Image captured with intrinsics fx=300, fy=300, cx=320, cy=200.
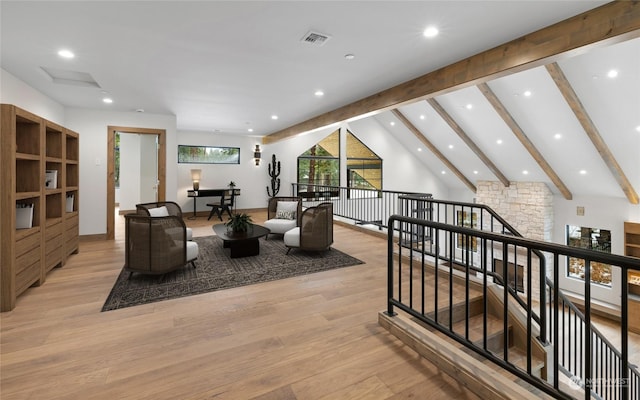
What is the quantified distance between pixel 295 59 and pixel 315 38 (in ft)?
1.87

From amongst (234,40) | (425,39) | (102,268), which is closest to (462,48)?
(425,39)

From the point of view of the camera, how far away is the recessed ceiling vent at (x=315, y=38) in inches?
111

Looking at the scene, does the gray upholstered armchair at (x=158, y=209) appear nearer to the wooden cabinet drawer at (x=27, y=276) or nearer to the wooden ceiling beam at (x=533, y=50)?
the wooden cabinet drawer at (x=27, y=276)

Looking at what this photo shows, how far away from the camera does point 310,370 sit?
205cm

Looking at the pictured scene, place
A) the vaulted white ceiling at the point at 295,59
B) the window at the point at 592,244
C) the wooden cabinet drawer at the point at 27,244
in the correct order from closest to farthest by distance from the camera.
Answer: the vaulted white ceiling at the point at 295,59, the wooden cabinet drawer at the point at 27,244, the window at the point at 592,244

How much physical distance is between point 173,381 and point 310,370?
34.9 inches

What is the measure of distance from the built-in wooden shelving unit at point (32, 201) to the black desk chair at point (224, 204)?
12.4 feet

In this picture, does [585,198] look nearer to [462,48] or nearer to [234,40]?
[462,48]

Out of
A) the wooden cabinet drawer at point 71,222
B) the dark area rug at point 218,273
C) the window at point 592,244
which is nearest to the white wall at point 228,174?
the wooden cabinet drawer at point 71,222

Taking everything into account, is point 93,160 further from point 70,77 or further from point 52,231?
point 52,231

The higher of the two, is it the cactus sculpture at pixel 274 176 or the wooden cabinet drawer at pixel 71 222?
the cactus sculpture at pixel 274 176

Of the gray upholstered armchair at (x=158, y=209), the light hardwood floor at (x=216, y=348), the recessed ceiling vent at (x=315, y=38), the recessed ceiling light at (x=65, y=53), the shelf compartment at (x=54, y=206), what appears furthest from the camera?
the gray upholstered armchair at (x=158, y=209)

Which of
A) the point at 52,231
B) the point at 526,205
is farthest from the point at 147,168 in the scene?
the point at 526,205

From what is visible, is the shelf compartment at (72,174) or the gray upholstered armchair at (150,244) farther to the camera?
the shelf compartment at (72,174)
